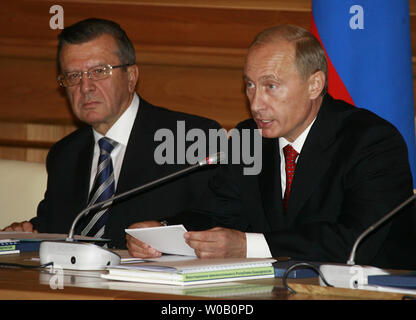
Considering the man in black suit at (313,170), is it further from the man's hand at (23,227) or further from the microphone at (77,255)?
the man's hand at (23,227)

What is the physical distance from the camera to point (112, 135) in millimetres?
3854

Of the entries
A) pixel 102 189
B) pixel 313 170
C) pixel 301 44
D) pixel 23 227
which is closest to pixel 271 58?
pixel 301 44

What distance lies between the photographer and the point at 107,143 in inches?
151

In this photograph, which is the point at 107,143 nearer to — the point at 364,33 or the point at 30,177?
the point at 30,177

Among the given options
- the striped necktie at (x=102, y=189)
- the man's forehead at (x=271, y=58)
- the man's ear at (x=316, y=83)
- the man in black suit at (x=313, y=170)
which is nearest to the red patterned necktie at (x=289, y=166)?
the man in black suit at (x=313, y=170)

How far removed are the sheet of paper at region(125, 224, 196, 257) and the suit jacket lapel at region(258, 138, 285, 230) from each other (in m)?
0.53

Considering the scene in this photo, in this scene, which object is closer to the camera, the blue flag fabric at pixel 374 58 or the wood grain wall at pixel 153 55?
the blue flag fabric at pixel 374 58

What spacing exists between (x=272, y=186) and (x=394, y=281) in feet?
3.80

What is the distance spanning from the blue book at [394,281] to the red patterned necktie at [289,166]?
1.05 m

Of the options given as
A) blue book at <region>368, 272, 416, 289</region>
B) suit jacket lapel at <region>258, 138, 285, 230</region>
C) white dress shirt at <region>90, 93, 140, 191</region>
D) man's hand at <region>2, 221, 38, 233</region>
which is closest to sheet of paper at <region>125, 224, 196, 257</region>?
suit jacket lapel at <region>258, 138, 285, 230</region>

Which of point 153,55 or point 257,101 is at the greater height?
point 153,55

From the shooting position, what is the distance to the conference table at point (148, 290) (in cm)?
187

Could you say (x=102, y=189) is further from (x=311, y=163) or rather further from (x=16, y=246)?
(x=311, y=163)

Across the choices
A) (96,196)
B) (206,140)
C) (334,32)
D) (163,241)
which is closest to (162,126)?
(206,140)
